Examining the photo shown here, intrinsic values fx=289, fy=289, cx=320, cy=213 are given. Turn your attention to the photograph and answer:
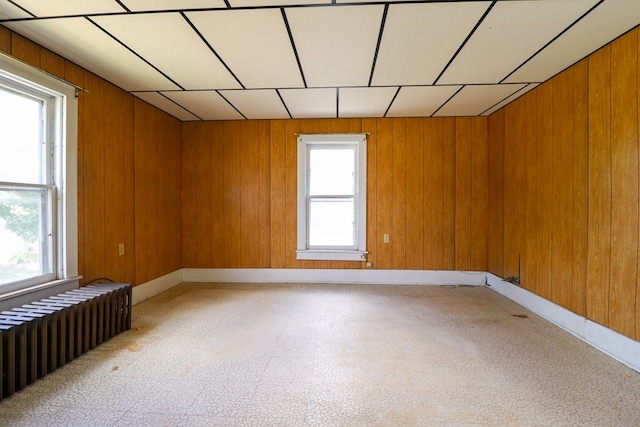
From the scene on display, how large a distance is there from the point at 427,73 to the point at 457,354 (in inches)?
98.5

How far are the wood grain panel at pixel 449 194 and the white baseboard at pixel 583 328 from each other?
0.81 metres

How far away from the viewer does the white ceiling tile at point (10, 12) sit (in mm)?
1833

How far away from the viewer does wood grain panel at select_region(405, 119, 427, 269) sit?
4.25m

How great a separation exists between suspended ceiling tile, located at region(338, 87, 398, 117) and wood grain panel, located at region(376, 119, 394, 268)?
0.95ft

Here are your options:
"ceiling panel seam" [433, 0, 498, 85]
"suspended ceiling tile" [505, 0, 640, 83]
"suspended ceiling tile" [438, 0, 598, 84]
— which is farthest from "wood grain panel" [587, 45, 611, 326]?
"ceiling panel seam" [433, 0, 498, 85]

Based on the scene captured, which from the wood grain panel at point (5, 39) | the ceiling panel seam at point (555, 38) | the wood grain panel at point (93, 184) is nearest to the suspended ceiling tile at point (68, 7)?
the wood grain panel at point (5, 39)

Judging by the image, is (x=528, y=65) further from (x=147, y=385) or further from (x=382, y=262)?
(x=147, y=385)

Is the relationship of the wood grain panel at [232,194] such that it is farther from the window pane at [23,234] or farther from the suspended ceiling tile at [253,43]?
the window pane at [23,234]

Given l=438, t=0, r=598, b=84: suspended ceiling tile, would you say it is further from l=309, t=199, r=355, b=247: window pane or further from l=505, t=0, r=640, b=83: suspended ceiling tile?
l=309, t=199, r=355, b=247: window pane

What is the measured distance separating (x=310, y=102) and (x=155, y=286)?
3121 millimetres

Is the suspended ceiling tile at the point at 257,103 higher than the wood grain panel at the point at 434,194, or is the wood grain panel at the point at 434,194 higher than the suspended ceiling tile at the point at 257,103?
the suspended ceiling tile at the point at 257,103

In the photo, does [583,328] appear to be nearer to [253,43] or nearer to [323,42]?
[323,42]

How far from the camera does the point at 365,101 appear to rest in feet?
11.7

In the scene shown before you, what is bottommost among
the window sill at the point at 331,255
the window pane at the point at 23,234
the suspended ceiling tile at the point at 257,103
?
the window sill at the point at 331,255
